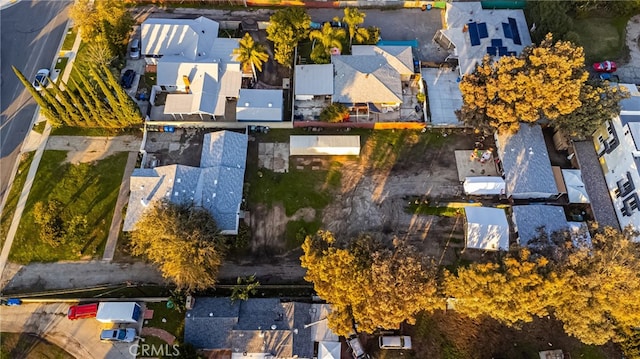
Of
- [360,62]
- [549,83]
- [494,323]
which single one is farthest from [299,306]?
[549,83]

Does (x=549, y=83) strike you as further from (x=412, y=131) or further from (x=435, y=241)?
(x=435, y=241)

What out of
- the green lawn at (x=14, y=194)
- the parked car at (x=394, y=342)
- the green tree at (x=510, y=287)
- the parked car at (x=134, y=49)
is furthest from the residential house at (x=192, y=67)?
the green tree at (x=510, y=287)

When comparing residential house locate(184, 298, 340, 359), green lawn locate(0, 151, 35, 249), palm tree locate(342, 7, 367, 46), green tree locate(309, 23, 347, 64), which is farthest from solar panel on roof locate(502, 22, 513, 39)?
green lawn locate(0, 151, 35, 249)

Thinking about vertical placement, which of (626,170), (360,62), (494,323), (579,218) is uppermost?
(360,62)

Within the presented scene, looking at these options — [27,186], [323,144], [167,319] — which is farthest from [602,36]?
[27,186]

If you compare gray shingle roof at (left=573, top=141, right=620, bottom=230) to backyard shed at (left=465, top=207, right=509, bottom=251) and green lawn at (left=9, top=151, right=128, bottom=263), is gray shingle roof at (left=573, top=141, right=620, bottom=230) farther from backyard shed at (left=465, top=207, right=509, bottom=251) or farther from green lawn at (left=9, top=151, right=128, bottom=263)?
green lawn at (left=9, top=151, right=128, bottom=263)

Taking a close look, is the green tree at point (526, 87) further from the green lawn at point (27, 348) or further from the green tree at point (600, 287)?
the green lawn at point (27, 348)
